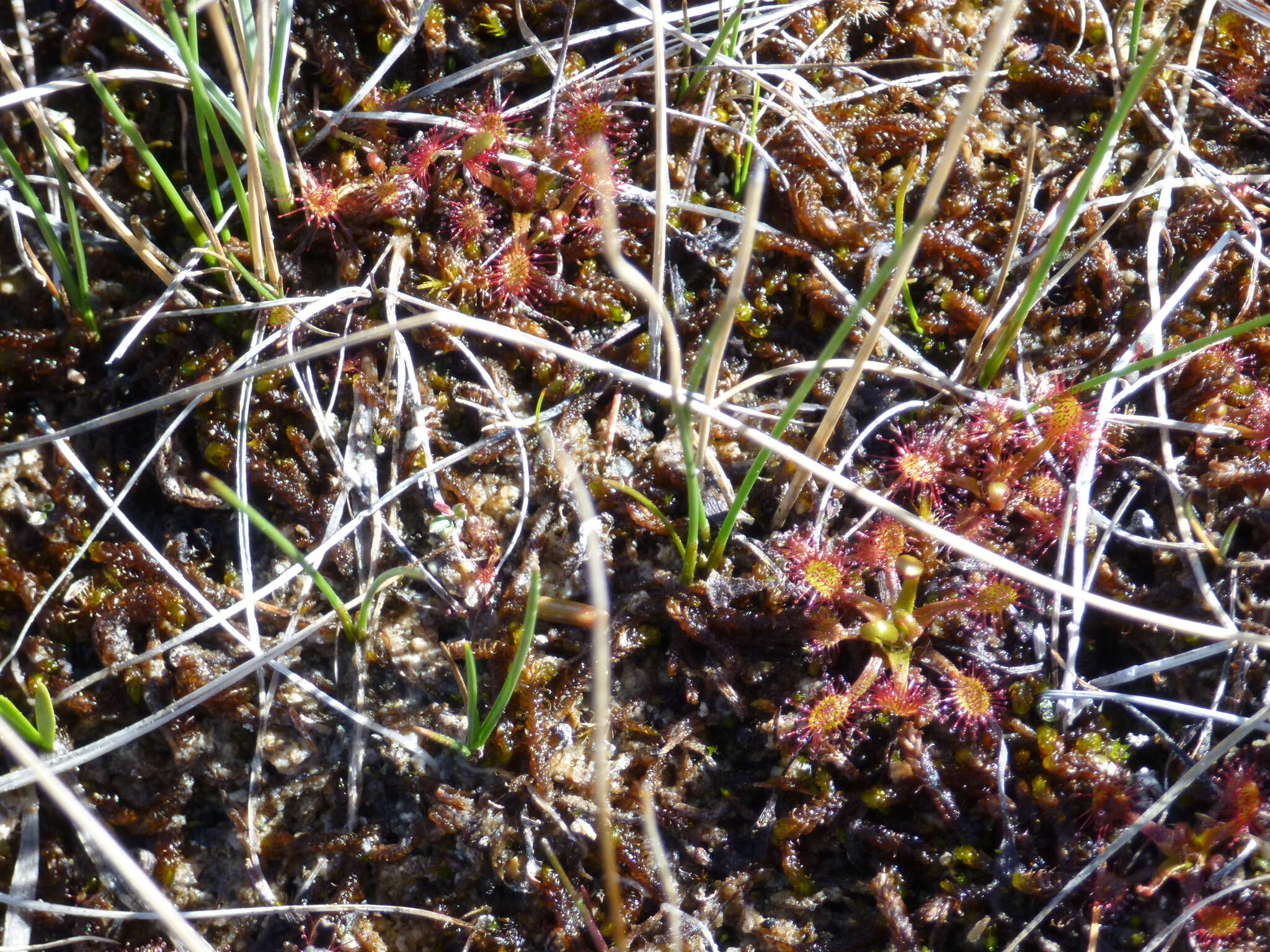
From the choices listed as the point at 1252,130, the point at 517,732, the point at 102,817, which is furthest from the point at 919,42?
the point at 102,817

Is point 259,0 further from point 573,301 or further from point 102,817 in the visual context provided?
point 102,817

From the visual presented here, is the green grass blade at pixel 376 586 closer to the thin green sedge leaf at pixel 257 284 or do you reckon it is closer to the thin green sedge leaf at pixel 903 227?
the thin green sedge leaf at pixel 257 284

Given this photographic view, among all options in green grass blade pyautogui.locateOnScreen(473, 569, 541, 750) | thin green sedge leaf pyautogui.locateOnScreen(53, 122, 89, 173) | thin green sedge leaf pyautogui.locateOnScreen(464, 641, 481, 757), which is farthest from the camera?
thin green sedge leaf pyautogui.locateOnScreen(53, 122, 89, 173)

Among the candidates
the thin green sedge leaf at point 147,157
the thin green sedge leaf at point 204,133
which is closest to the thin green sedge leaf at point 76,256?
the thin green sedge leaf at point 147,157

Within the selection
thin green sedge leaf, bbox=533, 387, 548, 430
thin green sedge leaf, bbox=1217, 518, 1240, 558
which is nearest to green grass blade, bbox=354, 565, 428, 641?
thin green sedge leaf, bbox=533, 387, 548, 430

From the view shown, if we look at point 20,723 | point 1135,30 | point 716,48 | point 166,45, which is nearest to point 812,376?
A: point 716,48

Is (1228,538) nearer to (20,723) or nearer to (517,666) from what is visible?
(517,666)

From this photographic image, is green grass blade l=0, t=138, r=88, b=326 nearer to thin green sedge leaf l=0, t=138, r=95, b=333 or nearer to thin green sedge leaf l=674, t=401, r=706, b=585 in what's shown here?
thin green sedge leaf l=0, t=138, r=95, b=333

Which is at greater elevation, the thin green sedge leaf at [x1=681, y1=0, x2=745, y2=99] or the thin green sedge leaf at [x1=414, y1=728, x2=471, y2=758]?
the thin green sedge leaf at [x1=681, y1=0, x2=745, y2=99]
